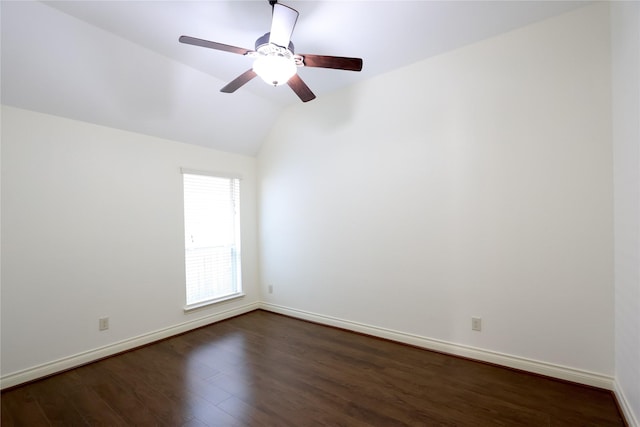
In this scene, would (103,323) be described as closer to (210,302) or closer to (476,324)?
(210,302)

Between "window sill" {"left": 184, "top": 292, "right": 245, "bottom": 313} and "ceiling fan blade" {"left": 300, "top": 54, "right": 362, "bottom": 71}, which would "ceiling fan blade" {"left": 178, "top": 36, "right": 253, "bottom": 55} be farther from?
"window sill" {"left": 184, "top": 292, "right": 245, "bottom": 313}

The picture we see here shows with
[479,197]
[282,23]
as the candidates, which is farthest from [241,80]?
[479,197]

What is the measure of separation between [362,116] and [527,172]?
165 cm

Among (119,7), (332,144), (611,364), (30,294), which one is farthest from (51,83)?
(611,364)

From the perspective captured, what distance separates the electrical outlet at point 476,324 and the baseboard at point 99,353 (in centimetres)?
290

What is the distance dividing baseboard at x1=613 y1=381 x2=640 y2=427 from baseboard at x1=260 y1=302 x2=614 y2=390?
10cm

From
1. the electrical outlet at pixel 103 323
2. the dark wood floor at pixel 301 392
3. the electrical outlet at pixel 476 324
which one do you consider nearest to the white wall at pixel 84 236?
the electrical outlet at pixel 103 323

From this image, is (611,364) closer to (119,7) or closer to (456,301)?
(456,301)

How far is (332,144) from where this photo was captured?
11.3 feet

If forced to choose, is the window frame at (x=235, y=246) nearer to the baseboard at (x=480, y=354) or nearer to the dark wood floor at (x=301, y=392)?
the dark wood floor at (x=301, y=392)

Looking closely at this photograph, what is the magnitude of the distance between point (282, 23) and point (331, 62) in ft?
1.39

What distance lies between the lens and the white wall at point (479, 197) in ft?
6.94

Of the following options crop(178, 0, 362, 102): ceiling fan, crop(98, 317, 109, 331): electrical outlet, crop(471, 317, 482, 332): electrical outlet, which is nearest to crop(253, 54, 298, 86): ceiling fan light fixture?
crop(178, 0, 362, 102): ceiling fan

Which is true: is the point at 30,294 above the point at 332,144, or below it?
below
